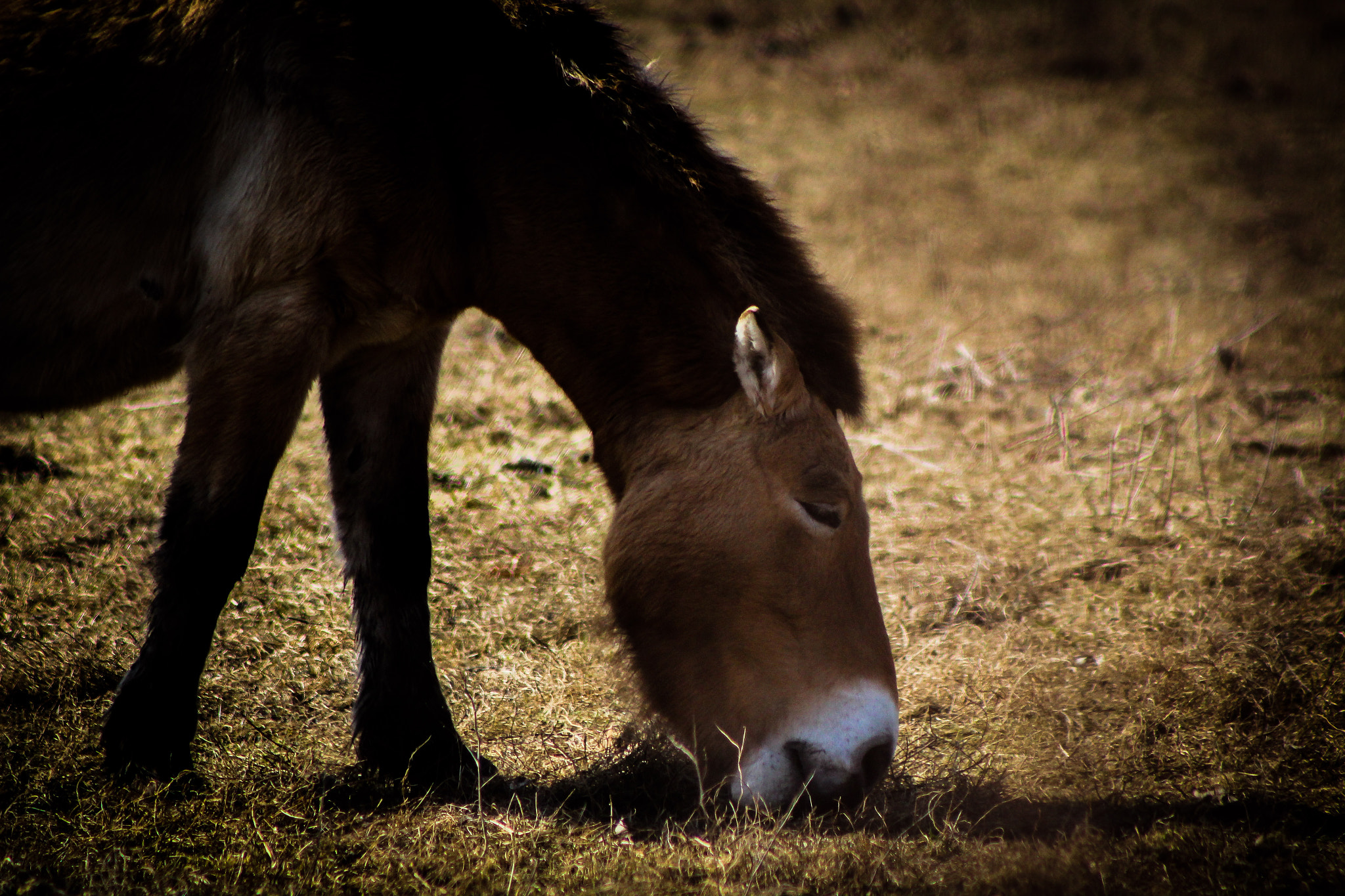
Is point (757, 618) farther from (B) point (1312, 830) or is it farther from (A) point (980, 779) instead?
(B) point (1312, 830)

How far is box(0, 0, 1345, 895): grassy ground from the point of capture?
96.5 inches

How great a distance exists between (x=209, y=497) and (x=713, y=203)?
1591 mm

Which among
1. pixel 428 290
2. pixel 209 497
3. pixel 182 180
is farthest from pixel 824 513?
pixel 182 180

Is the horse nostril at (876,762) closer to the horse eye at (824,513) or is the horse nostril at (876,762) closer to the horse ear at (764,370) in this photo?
the horse eye at (824,513)

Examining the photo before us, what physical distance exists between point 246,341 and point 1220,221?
29.9 feet

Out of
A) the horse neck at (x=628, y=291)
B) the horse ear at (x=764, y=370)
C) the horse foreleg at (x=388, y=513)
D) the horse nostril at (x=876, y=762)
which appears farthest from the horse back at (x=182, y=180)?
the horse nostril at (x=876, y=762)

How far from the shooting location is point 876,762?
2.49m

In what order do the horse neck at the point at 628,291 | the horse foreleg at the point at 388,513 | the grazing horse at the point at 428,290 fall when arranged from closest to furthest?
the grazing horse at the point at 428,290 → the horse neck at the point at 628,291 → the horse foreleg at the point at 388,513

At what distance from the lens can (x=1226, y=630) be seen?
145 inches

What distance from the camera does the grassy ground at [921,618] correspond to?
2.45 m

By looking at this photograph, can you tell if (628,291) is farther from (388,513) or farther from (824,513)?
(388,513)

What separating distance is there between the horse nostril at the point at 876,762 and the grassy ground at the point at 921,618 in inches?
5.9

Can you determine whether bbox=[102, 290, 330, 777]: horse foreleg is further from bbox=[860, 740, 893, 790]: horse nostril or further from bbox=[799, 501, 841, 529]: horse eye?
bbox=[860, 740, 893, 790]: horse nostril

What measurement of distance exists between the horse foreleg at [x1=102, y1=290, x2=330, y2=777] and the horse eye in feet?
4.49
